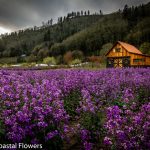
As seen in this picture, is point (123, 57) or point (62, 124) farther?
point (123, 57)

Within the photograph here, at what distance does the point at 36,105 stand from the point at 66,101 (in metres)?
2.81

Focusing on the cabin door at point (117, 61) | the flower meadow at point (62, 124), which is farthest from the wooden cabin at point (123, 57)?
the flower meadow at point (62, 124)

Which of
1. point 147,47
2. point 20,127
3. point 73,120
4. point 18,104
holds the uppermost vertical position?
point 147,47

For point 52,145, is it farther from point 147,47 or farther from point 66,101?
point 147,47

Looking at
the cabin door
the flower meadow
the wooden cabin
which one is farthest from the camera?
the wooden cabin

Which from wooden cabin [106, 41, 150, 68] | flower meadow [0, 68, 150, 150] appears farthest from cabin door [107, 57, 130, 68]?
flower meadow [0, 68, 150, 150]

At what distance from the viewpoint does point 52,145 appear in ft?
15.7

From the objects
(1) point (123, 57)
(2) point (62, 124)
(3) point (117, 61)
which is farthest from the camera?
(3) point (117, 61)

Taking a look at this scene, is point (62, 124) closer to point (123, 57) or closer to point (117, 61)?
point (123, 57)

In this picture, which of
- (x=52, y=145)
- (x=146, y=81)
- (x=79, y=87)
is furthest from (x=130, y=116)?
(x=146, y=81)

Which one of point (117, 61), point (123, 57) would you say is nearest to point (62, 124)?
point (123, 57)

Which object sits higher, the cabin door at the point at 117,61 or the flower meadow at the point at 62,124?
the cabin door at the point at 117,61

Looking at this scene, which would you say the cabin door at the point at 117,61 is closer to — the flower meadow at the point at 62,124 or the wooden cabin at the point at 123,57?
the wooden cabin at the point at 123,57

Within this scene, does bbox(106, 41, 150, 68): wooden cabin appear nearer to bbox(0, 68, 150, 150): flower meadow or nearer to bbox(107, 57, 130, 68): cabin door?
bbox(107, 57, 130, 68): cabin door
